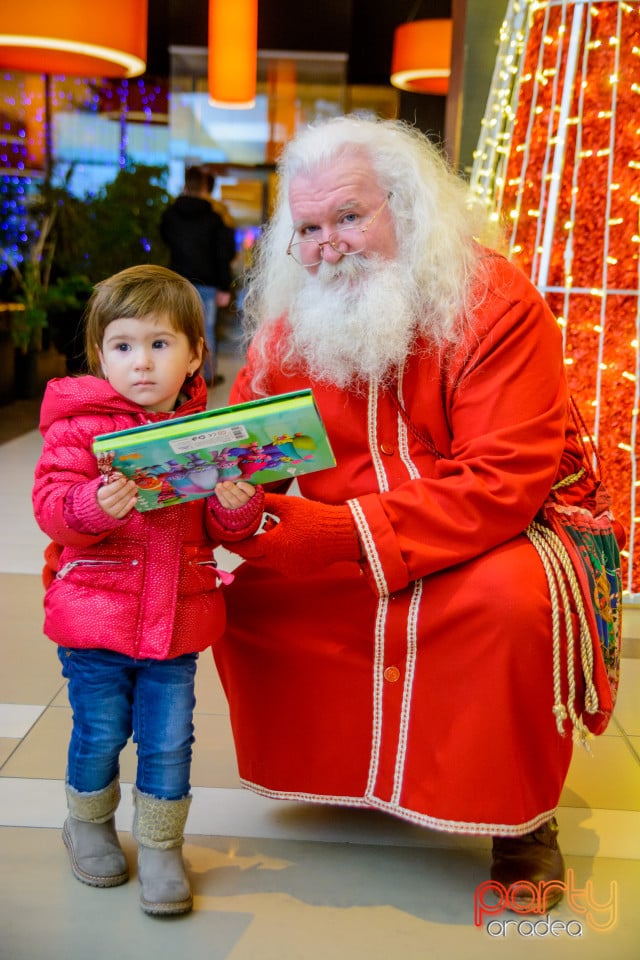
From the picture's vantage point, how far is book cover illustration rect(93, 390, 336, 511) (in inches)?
59.4

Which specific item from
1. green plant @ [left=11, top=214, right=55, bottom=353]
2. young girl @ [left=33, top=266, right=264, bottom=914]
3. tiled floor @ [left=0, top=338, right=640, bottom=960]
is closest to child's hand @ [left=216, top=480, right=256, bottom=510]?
young girl @ [left=33, top=266, right=264, bottom=914]

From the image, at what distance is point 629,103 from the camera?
11.1 ft

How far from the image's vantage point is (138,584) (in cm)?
169

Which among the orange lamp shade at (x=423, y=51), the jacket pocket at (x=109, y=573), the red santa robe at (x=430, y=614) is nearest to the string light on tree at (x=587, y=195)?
the red santa robe at (x=430, y=614)

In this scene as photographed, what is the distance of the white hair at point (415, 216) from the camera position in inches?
79.7

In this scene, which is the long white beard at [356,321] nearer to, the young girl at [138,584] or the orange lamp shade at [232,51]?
the young girl at [138,584]

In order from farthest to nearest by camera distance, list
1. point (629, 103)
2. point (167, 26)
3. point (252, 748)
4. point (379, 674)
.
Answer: point (167, 26)
point (629, 103)
point (252, 748)
point (379, 674)

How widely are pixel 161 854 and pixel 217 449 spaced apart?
2.34 ft

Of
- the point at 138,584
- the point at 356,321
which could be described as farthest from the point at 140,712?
Answer: the point at 356,321

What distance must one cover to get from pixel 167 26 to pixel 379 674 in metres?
11.1

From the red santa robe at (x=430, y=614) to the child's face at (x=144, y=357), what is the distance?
392 mm

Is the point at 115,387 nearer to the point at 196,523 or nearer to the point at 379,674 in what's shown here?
the point at 196,523

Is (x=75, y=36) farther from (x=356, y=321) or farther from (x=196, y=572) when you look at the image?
(x=196, y=572)

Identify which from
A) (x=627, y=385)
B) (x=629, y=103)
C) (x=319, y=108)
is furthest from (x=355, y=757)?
(x=319, y=108)
